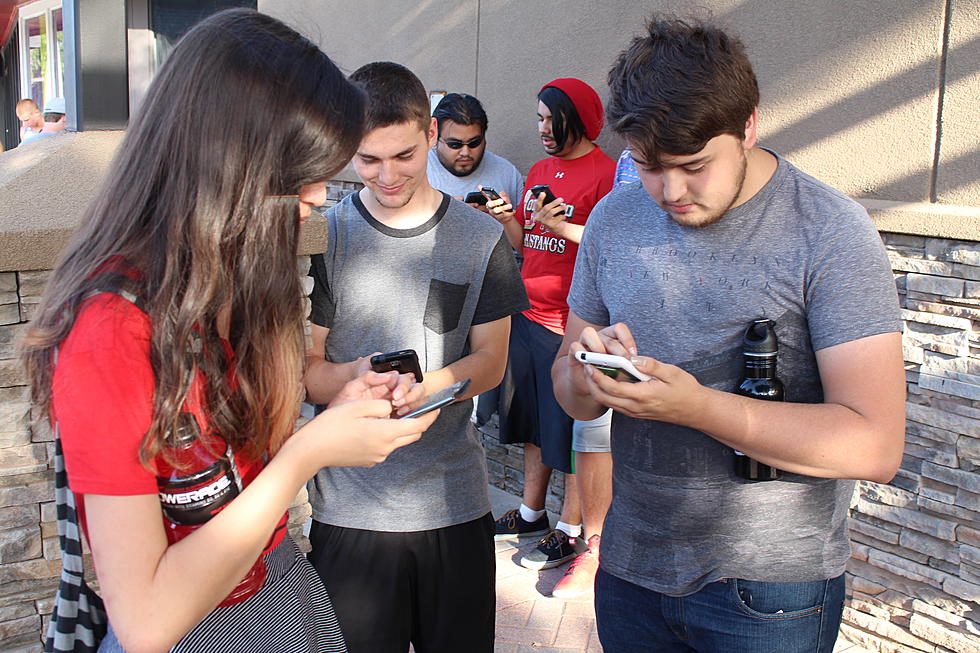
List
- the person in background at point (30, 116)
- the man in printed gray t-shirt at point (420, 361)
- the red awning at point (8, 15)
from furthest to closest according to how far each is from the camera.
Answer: the red awning at point (8, 15), the person in background at point (30, 116), the man in printed gray t-shirt at point (420, 361)

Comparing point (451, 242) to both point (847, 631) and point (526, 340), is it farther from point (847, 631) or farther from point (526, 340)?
point (847, 631)

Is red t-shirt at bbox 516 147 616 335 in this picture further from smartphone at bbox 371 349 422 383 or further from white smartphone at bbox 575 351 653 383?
white smartphone at bbox 575 351 653 383

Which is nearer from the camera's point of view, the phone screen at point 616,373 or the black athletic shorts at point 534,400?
the phone screen at point 616,373

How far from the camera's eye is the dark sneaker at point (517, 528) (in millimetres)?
4965

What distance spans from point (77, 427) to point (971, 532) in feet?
10.6

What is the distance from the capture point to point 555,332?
184 inches

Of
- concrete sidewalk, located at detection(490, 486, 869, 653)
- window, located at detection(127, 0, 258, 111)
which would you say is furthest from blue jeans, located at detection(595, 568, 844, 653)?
window, located at detection(127, 0, 258, 111)

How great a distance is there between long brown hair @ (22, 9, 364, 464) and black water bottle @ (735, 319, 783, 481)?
3.14 feet

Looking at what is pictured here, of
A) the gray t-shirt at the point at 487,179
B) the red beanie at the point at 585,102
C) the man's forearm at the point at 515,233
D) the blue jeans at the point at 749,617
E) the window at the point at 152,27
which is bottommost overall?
the blue jeans at the point at 749,617

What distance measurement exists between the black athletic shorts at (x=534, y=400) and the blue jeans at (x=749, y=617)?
100 inches

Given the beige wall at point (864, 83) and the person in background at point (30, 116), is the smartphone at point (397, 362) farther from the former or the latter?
the person in background at point (30, 116)

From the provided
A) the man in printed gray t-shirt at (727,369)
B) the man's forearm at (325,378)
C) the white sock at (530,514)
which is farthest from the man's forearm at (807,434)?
the white sock at (530,514)

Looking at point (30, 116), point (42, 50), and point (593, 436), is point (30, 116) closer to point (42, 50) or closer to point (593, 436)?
point (42, 50)

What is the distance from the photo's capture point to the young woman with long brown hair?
1343 millimetres
